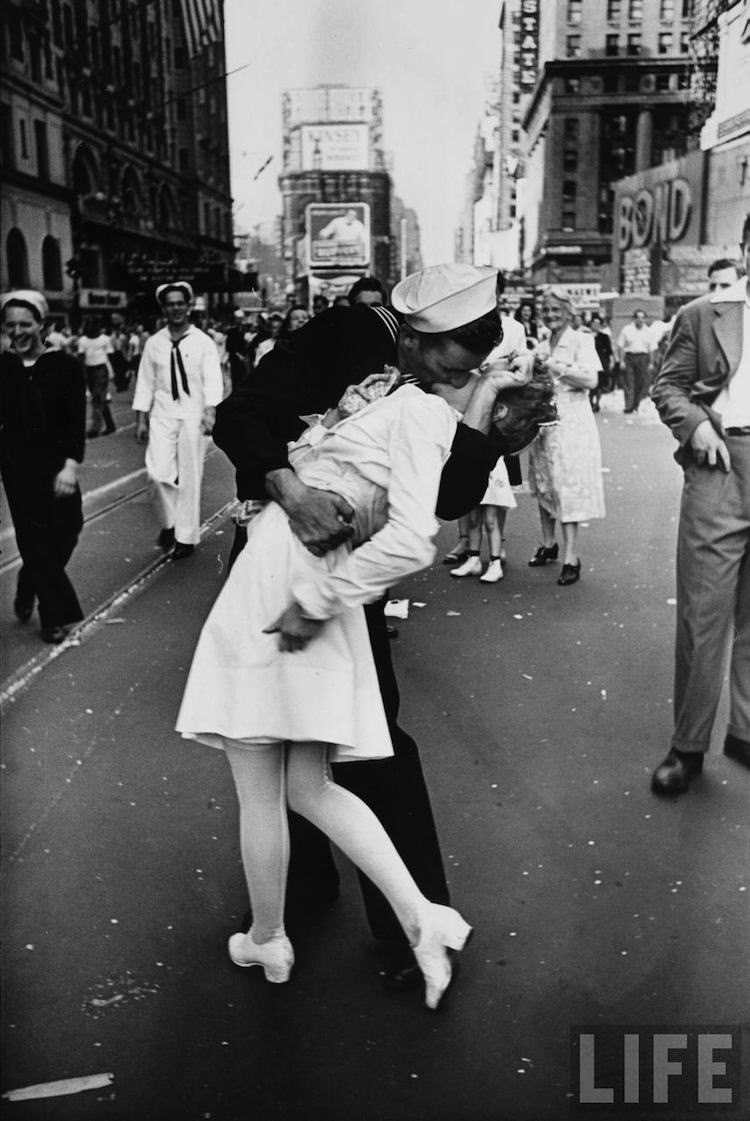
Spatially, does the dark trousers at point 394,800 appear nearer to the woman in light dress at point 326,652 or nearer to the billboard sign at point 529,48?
the woman in light dress at point 326,652

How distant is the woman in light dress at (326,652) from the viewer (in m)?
2.40

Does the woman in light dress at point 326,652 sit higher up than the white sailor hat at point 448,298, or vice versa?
the white sailor hat at point 448,298

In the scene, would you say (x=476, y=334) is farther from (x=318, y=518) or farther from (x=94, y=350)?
(x=94, y=350)

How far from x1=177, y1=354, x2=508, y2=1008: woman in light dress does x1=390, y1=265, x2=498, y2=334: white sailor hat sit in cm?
13

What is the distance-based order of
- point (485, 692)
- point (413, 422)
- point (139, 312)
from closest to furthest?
1. point (413, 422)
2. point (485, 692)
3. point (139, 312)

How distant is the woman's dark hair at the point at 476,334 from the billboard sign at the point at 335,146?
338ft

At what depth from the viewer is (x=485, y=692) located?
529 centimetres

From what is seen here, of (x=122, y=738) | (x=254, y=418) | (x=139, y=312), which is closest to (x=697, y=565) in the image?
(x=254, y=418)

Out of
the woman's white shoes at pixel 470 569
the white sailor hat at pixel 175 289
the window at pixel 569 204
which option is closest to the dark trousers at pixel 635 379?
the woman's white shoes at pixel 470 569

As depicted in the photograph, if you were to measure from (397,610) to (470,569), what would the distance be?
128cm

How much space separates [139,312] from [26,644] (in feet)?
128

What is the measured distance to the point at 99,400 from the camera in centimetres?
1841

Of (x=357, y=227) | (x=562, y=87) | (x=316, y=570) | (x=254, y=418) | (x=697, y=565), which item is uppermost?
(x=562, y=87)

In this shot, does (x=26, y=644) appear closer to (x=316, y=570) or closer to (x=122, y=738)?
(x=122, y=738)
